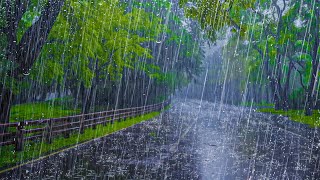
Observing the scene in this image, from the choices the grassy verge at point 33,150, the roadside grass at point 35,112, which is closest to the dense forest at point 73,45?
the grassy verge at point 33,150

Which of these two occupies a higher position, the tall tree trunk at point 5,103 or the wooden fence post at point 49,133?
the tall tree trunk at point 5,103

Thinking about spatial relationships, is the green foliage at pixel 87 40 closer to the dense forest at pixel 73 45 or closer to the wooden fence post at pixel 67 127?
the dense forest at pixel 73 45

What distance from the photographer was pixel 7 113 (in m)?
15.2

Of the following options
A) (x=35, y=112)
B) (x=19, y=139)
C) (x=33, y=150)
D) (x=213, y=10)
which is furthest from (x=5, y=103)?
(x=35, y=112)

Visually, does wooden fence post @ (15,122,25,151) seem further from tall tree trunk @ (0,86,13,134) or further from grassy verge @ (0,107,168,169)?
tall tree trunk @ (0,86,13,134)

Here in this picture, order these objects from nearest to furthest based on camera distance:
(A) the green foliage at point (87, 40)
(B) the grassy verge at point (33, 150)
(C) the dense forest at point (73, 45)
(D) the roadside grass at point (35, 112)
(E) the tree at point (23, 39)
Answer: (B) the grassy verge at point (33, 150) < (E) the tree at point (23, 39) < (C) the dense forest at point (73, 45) < (A) the green foliage at point (87, 40) < (D) the roadside grass at point (35, 112)

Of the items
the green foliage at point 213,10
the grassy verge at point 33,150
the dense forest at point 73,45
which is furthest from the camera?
the dense forest at point 73,45

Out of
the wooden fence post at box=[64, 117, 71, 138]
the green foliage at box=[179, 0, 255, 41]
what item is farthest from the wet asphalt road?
the green foliage at box=[179, 0, 255, 41]

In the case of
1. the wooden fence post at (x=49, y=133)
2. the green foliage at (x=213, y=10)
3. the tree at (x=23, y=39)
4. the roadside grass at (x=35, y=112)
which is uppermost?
the green foliage at (x=213, y=10)

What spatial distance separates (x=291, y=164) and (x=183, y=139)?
5993 mm

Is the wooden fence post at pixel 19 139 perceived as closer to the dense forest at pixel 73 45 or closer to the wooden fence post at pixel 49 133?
the wooden fence post at pixel 49 133

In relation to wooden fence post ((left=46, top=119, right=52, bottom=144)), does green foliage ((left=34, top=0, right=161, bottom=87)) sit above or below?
above

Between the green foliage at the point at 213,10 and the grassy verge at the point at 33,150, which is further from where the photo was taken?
the green foliage at the point at 213,10

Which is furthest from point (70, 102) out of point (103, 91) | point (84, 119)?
point (84, 119)
